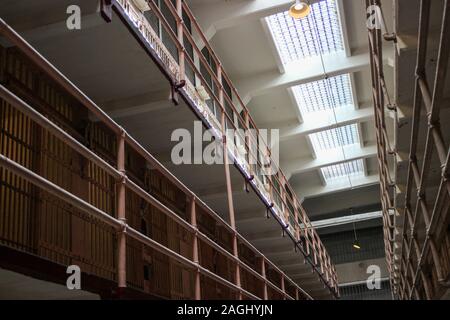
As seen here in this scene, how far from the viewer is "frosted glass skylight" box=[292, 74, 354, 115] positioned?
59.2ft

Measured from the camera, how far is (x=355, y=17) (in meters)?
15.4

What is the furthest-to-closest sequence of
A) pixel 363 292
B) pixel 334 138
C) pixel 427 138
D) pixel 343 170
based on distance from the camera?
pixel 363 292 → pixel 343 170 → pixel 334 138 → pixel 427 138

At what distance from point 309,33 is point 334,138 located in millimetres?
6566

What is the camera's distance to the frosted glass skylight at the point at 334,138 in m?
21.0

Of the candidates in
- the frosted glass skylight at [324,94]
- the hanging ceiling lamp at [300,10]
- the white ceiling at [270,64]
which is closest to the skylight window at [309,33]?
the white ceiling at [270,64]

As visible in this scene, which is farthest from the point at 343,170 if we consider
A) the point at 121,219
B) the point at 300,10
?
the point at 121,219

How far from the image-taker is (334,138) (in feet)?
70.4

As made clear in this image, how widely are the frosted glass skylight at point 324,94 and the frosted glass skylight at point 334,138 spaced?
1724 millimetres

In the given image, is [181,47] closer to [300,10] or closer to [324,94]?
[300,10]

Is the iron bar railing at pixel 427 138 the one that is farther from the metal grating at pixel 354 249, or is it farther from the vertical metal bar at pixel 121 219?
the metal grating at pixel 354 249

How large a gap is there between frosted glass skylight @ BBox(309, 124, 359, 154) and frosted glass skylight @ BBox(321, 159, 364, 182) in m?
1.97

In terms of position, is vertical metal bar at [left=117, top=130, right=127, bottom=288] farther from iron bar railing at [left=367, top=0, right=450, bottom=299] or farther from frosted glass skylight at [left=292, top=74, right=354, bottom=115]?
frosted glass skylight at [left=292, top=74, right=354, bottom=115]
